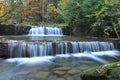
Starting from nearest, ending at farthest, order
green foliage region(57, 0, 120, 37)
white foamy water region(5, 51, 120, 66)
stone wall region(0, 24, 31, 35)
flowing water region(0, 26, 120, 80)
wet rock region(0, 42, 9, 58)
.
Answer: flowing water region(0, 26, 120, 80)
white foamy water region(5, 51, 120, 66)
wet rock region(0, 42, 9, 58)
green foliage region(57, 0, 120, 37)
stone wall region(0, 24, 31, 35)

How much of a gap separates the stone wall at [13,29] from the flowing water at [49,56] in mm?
5719

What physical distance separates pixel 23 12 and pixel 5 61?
1287cm

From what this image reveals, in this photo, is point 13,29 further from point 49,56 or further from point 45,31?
point 49,56

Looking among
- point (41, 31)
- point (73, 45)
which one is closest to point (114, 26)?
point (73, 45)

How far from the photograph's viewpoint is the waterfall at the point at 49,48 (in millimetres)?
7918

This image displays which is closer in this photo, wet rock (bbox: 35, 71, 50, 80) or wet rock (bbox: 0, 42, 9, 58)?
wet rock (bbox: 35, 71, 50, 80)

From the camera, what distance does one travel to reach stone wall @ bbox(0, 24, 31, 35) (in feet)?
45.8

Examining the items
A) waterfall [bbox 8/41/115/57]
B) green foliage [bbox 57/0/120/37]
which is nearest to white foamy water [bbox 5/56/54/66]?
waterfall [bbox 8/41/115/57]

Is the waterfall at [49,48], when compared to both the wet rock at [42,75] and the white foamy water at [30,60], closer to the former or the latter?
the white foamy water at [30,60]

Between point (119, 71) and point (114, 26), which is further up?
point (114, 26)

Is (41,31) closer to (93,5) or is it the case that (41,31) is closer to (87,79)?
(93,5)

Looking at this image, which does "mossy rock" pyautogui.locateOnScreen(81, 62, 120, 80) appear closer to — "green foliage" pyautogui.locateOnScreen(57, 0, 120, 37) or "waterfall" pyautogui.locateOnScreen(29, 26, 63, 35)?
"green foliage" pyautogui.locateOnScreen(57, 0, 120, 37)

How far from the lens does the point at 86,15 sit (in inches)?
464

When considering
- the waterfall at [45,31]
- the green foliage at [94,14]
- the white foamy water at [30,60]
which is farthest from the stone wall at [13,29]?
the white foamy water at [30,60]
